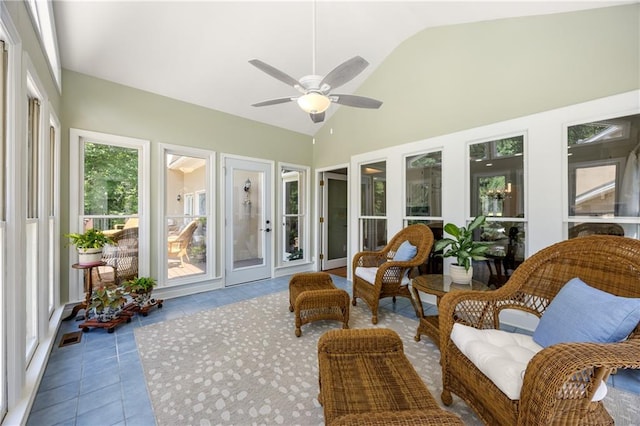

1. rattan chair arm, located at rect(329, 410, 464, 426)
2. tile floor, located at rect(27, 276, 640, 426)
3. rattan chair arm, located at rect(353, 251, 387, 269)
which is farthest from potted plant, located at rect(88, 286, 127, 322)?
rattan chair arm, located at rect(329, 410, 464, 426)

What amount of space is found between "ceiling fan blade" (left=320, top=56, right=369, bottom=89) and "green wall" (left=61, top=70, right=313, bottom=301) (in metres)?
2.63

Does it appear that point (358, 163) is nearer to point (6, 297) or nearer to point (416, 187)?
point (416, 187)

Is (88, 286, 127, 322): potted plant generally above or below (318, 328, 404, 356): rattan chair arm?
below

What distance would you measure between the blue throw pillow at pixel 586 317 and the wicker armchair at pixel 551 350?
0.25 feet

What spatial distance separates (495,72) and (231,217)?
415 centimetres

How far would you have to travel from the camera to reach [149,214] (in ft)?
11.6

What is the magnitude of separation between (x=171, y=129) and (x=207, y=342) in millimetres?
2968

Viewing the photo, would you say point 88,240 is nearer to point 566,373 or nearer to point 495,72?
point 566,373

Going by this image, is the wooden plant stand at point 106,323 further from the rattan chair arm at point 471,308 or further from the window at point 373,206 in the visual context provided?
the window at point 373,206

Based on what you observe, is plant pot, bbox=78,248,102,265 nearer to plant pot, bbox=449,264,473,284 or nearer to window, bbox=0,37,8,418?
window, bbox=0,37,8,418

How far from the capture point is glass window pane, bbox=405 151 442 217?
3.51 metres

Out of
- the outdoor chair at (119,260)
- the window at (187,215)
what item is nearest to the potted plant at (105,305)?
the outdoor chair at (119,260)

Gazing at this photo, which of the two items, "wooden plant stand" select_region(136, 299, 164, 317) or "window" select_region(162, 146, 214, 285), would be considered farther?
"window" select_region(162, 146, 214, 285)

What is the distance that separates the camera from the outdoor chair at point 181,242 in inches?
150
